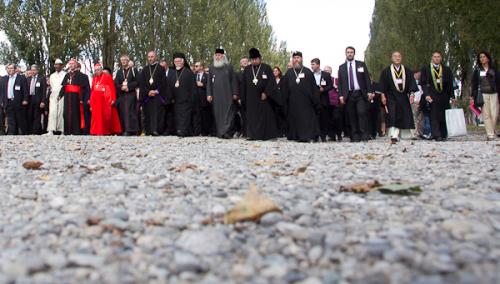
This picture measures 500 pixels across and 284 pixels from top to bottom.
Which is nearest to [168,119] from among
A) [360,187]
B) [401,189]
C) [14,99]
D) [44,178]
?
[14,99]

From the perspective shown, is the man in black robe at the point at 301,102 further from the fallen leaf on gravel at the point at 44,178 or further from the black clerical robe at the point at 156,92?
the fallen leaf on gravel at the point at 44,178

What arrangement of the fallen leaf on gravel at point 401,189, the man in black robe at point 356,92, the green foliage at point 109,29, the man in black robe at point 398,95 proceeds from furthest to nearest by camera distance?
1. the green foliage at point 109,29
2. the man in black robe at point 356,92
3. the man in black robe at point 398,95
4. the fallen leaf on gravel at point 401,189

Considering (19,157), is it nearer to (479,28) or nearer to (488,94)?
(488,94)

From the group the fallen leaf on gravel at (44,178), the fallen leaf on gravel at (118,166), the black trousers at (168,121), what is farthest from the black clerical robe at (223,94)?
the fallen leaf on gravel at (44,178)

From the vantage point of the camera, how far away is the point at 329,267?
2162mm

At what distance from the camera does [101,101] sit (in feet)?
42.8

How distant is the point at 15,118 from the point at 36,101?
0.85 m

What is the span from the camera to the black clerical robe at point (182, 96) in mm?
12375

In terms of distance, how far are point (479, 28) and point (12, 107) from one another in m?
11.4

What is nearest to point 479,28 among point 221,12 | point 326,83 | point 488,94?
point 488,94

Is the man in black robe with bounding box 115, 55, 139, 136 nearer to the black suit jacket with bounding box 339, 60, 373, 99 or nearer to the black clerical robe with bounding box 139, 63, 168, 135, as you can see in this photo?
the black clerical robe with bounding box 139, 63, 168, 135

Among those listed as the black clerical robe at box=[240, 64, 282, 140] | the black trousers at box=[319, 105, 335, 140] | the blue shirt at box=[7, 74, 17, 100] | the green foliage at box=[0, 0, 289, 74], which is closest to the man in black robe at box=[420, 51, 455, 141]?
the black trousers at box=[319, 105, 335, 140]

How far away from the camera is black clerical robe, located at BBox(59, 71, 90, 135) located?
42.9ft

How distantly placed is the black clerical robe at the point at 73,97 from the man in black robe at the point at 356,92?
6.11 meters
